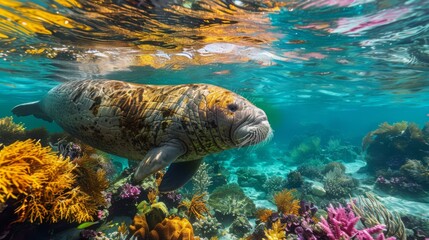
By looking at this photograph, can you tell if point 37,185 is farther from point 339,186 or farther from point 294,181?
point 339,186

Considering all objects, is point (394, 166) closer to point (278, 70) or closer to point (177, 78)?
point (278, 70)

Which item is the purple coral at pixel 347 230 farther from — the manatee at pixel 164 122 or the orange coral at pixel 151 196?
the orange coral at pixel 151 196

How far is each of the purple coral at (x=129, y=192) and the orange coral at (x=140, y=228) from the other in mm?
1254

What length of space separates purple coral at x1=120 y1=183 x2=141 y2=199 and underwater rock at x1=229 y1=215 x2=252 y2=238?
359 cm

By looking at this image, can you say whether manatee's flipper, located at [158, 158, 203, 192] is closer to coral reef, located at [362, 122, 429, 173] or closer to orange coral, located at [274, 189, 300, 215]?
orange coral, located at [274, 189, 300, 215]

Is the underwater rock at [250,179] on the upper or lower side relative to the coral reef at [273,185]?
lower

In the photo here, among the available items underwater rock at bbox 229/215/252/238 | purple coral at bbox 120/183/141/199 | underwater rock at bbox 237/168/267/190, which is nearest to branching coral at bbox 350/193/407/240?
underwater rock at bbox 229/215/252/238

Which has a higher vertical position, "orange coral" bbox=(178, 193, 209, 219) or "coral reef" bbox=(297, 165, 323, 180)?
"orange coral" bbox=(178, 193, 209, 219)

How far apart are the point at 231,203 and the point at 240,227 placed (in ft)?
5.06

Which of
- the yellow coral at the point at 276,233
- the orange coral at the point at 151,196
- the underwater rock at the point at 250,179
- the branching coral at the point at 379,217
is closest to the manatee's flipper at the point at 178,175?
the orange coral at the point at 151,196

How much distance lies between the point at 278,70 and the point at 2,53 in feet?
59.5

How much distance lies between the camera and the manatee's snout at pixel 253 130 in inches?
140

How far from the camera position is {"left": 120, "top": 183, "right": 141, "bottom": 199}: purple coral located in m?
6.38

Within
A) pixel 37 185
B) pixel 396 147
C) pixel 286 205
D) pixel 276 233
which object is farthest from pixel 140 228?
pixel 396 147
